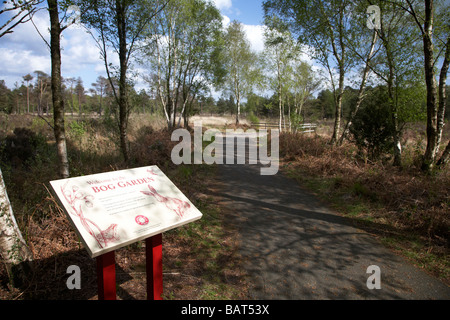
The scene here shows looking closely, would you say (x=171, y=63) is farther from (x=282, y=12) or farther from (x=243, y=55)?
(x=243, y=55)

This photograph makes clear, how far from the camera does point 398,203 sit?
16.3 ft

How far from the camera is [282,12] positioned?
465 inches

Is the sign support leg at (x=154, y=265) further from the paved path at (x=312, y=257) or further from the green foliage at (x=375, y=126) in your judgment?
the green foliage at (x=375, y=126)

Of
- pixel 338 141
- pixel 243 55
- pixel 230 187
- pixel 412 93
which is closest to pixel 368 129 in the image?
pixel 412 93

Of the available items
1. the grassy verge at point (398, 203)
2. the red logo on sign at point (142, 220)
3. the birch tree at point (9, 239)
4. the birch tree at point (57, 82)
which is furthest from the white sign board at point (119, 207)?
the grassy verge at point (398, 203)

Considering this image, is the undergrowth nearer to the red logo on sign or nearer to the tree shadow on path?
the tree shadow on path

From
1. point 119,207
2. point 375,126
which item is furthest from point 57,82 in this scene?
point 375,126

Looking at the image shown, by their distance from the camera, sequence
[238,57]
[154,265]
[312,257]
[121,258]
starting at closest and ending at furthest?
[154,265]
[121,258]
[312,257]
[238,57]

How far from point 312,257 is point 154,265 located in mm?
2304

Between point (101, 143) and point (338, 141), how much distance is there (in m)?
9.73

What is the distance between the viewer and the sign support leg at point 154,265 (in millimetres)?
2514

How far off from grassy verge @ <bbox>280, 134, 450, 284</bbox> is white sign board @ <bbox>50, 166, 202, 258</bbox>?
11.6 feet

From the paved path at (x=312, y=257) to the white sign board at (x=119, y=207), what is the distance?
1.47 metres

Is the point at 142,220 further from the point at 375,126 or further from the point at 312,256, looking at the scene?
the point at 375,126
